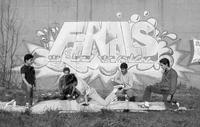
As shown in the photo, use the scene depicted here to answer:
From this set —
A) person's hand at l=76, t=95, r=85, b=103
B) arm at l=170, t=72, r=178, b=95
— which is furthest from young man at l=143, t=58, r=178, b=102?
person's hand at l=76, t=95, r=85, b=103

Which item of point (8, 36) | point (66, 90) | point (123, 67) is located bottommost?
point (66, 90)

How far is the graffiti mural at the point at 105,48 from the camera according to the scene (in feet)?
37.1

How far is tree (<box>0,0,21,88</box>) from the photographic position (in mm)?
11734

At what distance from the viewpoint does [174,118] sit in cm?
682

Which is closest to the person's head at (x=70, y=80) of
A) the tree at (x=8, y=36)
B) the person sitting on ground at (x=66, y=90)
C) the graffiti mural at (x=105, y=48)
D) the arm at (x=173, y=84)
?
the person sitting on ground at (x=66, y=90)

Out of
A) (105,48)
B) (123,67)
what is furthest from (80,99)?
(105,48)

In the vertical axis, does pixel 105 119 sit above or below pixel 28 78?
below

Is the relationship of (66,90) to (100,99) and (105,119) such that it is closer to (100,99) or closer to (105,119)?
(100,99)

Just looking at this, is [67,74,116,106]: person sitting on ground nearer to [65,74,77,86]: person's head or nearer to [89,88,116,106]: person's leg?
[89,88,116,106]: person's leg

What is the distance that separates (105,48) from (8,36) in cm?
327

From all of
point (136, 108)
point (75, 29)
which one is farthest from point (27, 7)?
point (136, 108)

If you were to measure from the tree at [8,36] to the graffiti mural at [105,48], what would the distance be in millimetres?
748

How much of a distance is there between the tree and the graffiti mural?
748 mm

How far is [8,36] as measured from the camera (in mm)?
11812
